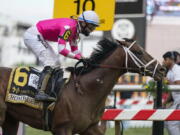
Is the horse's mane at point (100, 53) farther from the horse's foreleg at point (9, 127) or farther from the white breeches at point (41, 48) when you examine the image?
the horse's foreleg at point (9, 127)

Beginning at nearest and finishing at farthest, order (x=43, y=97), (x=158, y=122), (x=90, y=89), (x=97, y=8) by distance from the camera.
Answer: (x=43, y=97) < (x=90, y=89) < (x=158, y=122) < (x=97, y=8)

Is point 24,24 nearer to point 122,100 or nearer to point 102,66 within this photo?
point 122,100

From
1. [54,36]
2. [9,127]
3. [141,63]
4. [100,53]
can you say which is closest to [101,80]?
[100,53]

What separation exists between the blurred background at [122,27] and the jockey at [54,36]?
7138 mm

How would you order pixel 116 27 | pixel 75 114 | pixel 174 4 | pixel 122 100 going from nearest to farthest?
pixel 75 114
pixel 122 100
pixel 116 27
pixel 174 4

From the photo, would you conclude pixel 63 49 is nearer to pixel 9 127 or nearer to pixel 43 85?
pixel 43 85

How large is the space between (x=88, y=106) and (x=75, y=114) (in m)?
0.20

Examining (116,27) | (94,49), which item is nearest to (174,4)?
(116,27)

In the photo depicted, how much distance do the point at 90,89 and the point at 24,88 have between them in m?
0.84

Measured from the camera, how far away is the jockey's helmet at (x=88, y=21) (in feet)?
25.4

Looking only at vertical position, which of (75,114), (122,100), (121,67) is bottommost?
(122,100)

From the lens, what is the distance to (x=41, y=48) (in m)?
7.97

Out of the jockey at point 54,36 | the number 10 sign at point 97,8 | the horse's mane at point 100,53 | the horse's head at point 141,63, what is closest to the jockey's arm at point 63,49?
the jockey at point 54,36

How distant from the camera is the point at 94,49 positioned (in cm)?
786
